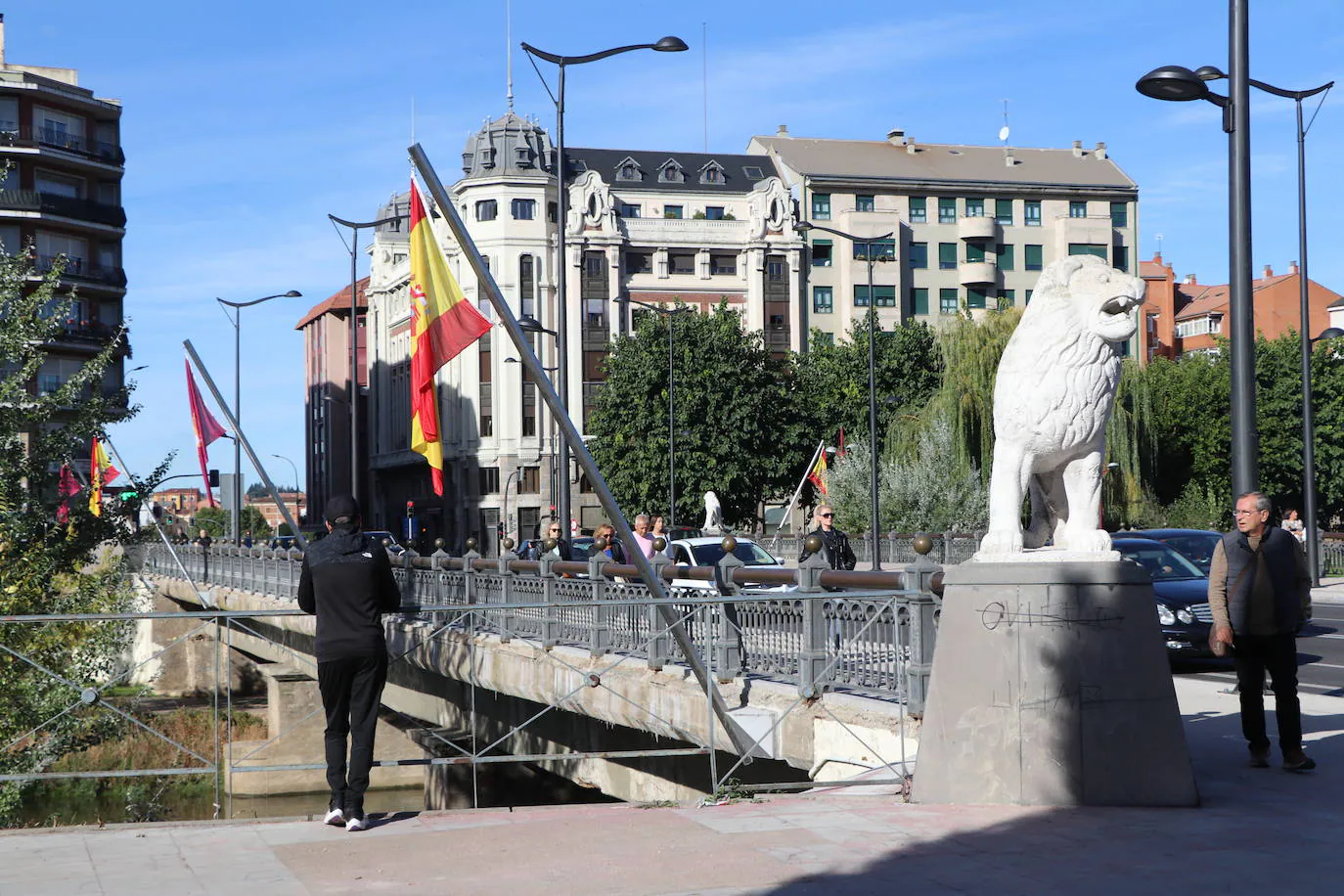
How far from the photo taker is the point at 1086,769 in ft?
25.5

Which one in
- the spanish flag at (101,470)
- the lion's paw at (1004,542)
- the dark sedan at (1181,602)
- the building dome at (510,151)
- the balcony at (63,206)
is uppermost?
the building dome at (510,151)

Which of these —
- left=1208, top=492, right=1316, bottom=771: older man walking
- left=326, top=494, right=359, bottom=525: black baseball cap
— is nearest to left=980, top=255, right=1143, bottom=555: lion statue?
left=1208, top=492, right=1316, bottom=771: older man walking

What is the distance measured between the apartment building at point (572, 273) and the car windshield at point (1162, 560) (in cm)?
5605

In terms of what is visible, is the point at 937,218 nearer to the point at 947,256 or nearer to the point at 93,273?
the point at 947,256

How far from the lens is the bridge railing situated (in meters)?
10.1

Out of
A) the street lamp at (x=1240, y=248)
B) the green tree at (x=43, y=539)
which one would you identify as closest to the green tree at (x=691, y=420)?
the green tree at (x=43, y=539)

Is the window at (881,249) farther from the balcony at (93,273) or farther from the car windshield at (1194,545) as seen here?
the car windshield at (1194,545)

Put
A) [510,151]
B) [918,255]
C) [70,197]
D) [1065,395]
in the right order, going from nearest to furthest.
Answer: [1065,395]
[70,197]
[510,151]
[918,255]

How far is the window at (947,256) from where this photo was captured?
87375 millimetres

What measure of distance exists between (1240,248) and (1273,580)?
12.6ft

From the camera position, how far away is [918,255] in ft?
285

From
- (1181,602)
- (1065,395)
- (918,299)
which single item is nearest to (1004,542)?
(1065,395)

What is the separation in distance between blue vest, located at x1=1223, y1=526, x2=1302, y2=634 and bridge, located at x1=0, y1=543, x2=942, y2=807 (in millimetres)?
1806

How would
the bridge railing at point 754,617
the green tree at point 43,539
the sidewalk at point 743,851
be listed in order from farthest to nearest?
1. the green tree at point 43,539
2. the bridge railing at point 754,617
3. the sidewalk at point 743,851
